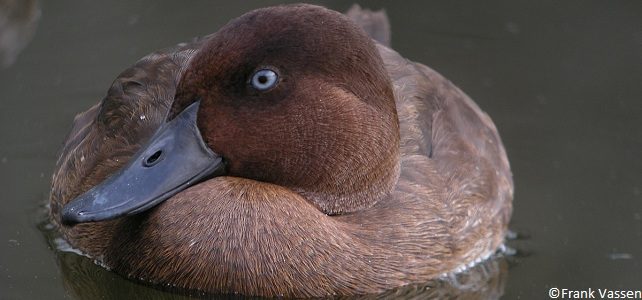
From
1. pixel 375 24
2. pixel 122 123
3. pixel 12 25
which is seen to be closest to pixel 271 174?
pixel 122 123

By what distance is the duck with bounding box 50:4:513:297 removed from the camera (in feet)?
17.2

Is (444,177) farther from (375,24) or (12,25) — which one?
(12,25)

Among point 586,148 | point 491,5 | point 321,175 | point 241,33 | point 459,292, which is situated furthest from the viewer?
point 491,5

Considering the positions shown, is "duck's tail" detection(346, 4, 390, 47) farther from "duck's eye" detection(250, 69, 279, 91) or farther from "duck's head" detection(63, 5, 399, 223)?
"duck's eye" detection(250, 69, 279, 91)

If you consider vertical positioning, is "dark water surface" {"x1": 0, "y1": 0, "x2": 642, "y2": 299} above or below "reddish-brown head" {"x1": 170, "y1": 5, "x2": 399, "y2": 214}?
below

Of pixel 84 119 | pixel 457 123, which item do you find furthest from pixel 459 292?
pixel 84 119

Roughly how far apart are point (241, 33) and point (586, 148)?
3069mm

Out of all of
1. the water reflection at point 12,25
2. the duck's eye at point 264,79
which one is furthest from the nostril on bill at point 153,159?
the water reflection at point 12,25

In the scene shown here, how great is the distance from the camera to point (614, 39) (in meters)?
8.63

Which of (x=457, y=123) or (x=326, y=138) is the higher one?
(x=326, y=138)

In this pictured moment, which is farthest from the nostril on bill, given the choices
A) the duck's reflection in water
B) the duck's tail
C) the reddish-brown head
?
the duck's tail

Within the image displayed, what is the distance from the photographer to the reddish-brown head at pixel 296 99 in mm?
5195

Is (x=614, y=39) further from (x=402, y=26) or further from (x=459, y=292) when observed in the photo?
(x=459, y=292)

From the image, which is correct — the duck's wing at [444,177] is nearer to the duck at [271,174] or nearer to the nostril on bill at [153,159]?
the duck at [271,174]
